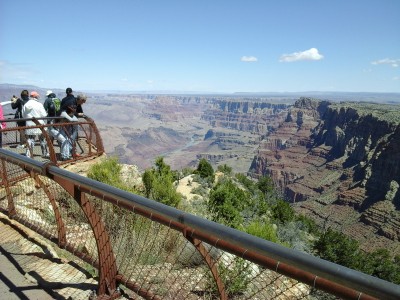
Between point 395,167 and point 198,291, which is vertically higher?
point 198,291

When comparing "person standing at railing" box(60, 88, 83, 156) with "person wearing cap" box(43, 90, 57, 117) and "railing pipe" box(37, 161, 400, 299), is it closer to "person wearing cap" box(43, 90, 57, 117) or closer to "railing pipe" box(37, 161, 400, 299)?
"person wearing cap" box(43, 90, 57, 117)

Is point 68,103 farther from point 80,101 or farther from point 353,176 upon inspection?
point 353,176

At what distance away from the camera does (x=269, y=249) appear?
1965 millimetres

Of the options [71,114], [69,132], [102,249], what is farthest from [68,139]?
[102,249]

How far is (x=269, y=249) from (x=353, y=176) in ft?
418

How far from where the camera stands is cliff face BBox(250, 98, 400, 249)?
256ft

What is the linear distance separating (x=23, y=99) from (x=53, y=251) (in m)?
8.93

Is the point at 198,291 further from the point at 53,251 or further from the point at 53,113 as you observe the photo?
the point at 53,113

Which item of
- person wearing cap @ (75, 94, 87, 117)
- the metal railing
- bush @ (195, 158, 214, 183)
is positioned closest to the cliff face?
bush @ (195, 158, 214, 183)

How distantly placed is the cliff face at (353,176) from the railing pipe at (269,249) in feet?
230

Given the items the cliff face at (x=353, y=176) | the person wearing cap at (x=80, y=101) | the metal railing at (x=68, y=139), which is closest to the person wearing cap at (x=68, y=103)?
the person wearing cap at (x=80, y=101)

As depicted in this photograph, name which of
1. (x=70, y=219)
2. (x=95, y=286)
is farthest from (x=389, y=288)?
(x=70, y=219)

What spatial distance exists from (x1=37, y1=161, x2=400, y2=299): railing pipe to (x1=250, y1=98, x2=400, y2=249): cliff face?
7019 cm

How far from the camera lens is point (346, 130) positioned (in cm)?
15450
